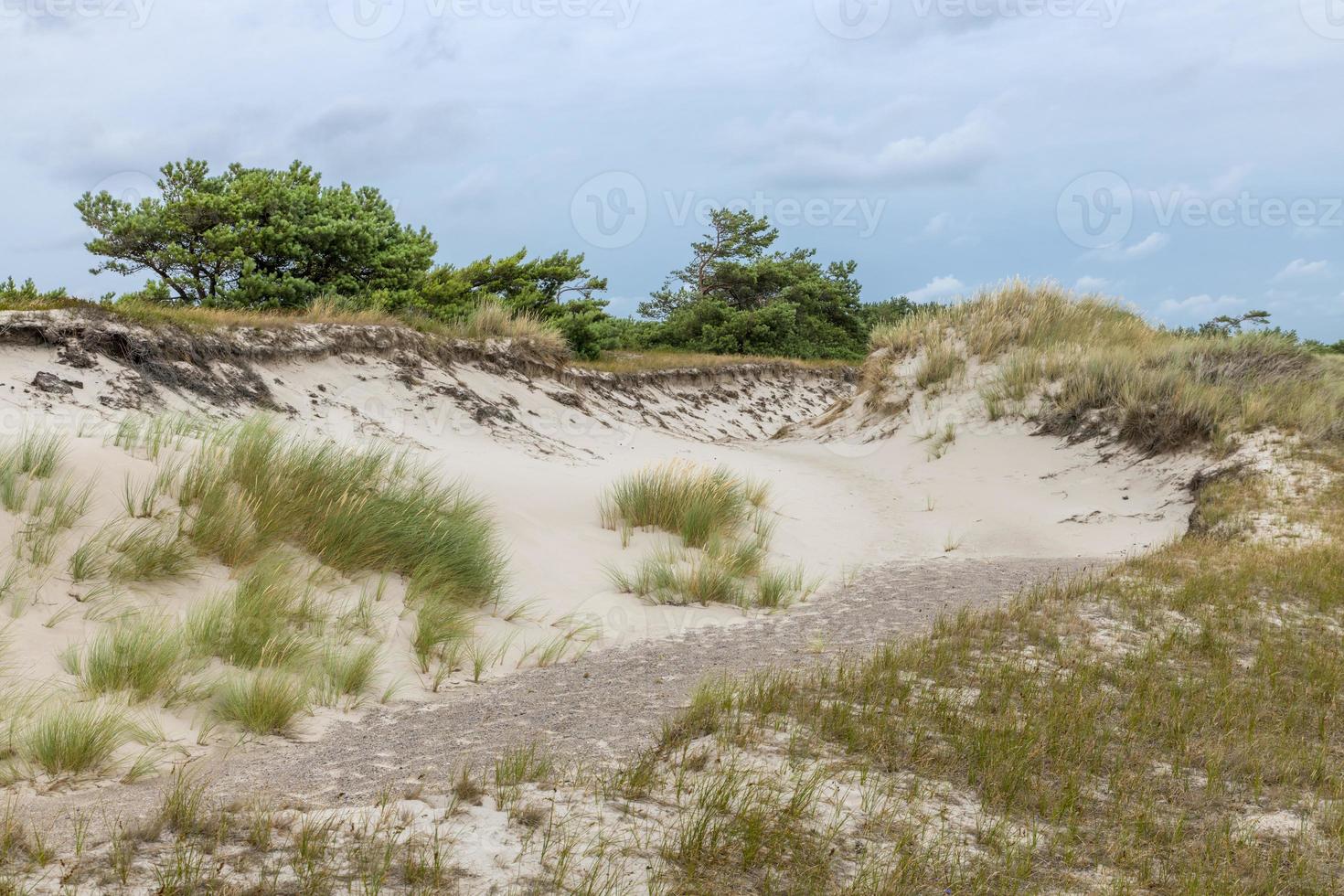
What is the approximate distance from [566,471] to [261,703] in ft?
23.6

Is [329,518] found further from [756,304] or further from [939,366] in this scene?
[756,304]

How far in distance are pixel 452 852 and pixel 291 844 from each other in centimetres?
52

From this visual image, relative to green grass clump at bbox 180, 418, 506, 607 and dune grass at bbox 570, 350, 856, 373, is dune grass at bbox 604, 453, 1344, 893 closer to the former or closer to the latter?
green grass clump at bbox 180, 418, 506, 607

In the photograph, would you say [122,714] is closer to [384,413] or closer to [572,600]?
[572,600]

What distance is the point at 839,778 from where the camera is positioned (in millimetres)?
3703

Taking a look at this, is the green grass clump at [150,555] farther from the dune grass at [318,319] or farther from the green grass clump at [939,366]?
the green grass clump at [939,366]

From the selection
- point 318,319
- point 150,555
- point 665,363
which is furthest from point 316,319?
point 665,363

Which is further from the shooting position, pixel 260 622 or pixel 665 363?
pixel 665 363

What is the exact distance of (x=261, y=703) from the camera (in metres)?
4.34

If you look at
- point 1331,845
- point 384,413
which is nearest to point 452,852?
point 1331,845

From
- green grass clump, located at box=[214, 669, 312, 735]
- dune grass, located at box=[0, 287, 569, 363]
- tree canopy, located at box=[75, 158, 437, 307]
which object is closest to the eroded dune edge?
green grass clump, located at box=[214, 669, 312, 735]

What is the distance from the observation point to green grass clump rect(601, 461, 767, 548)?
909cm

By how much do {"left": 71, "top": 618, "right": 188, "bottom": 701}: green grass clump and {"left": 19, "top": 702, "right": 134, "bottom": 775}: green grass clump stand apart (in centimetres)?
48

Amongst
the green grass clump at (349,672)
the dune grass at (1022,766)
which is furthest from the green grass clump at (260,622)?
the dune grass at (1022,766)
